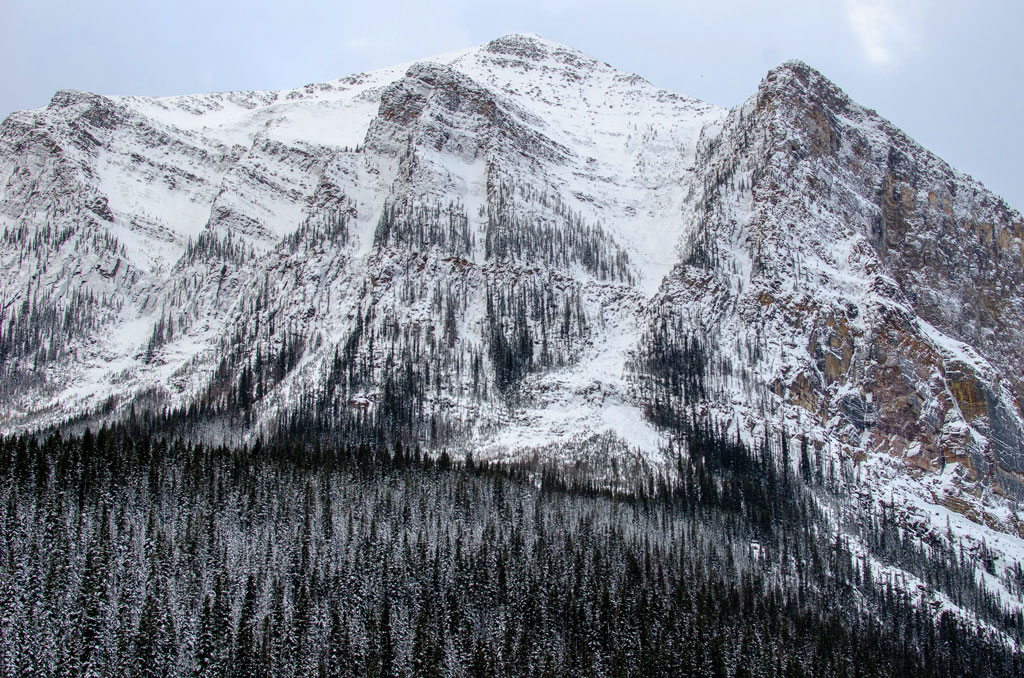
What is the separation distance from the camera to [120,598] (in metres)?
94.4

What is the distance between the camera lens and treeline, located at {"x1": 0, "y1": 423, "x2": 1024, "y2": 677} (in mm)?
92750

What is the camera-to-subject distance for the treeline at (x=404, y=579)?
92.8 m

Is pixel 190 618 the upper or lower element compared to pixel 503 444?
lower

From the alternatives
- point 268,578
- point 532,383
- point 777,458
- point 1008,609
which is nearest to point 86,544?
point 268,578

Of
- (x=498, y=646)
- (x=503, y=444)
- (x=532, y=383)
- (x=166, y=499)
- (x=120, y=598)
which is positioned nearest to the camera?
(x=120, y=598)

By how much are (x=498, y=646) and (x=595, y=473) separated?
57.5 m

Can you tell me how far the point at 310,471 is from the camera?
131875 millimetres

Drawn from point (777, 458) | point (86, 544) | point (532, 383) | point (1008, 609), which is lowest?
point (1008, 609)

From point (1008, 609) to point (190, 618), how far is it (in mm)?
118992

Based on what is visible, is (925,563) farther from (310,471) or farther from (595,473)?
(310,471)

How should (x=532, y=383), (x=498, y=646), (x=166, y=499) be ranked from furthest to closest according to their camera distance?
(x=532, y=383) → (x=166, y=499) → (x=498, y=646)

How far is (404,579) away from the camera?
110875mm

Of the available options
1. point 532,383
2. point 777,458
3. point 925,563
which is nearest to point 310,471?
point 532,383

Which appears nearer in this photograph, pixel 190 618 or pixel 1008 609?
pixel 190 618
